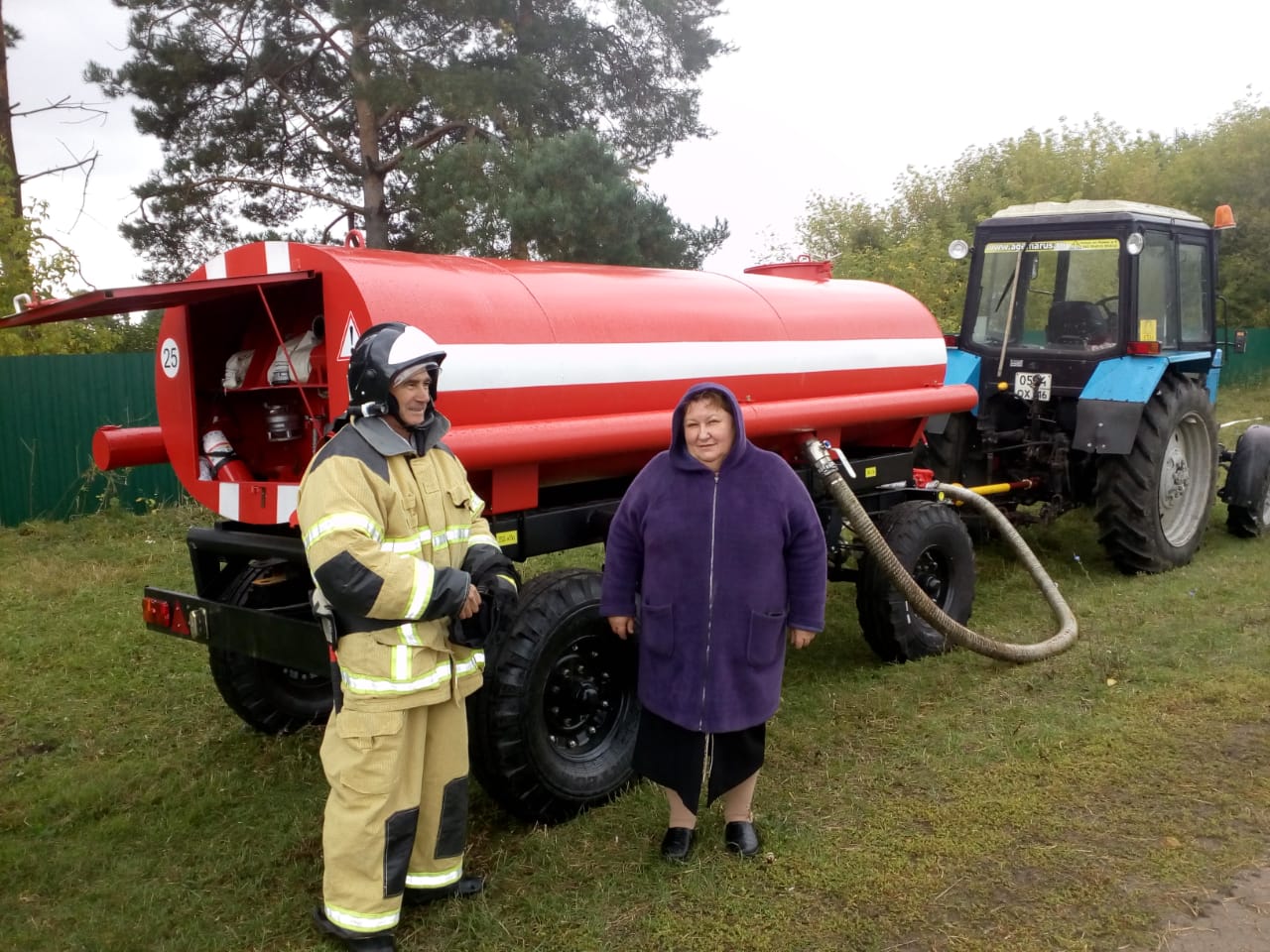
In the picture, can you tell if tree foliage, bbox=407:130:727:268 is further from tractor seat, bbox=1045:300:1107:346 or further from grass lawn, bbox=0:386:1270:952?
grass lawn, bbox=0:386:1270:952

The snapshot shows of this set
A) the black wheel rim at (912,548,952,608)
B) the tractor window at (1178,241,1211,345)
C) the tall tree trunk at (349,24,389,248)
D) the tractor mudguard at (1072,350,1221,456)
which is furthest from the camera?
the tall tree trunk at (349,24,389,248)

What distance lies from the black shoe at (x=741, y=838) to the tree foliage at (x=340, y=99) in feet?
32.8

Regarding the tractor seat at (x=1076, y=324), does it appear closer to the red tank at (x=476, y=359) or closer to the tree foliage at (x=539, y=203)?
the red tank at (x=476, y=359)

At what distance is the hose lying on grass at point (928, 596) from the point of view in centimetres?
461

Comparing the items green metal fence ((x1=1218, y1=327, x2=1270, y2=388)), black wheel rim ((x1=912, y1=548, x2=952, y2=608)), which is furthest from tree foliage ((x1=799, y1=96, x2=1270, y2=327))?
black wheel rim ((x1=912, y1=548, x2=952, y2=608))

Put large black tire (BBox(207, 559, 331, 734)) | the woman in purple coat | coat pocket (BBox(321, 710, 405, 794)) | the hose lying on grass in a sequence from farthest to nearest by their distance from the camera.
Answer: the hose lying on grass, large black tire (BBox(207, 559, 331, 734)), the woman in purple coat, coat pocket (BBox(321, 710, 405, 794))

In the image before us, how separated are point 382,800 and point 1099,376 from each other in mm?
5639

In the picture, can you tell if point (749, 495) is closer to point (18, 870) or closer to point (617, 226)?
point (18, 870)

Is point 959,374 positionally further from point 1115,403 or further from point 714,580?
point 714,580

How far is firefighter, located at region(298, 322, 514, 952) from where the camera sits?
2.71 m

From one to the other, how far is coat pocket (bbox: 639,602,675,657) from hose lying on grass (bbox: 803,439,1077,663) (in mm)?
1601

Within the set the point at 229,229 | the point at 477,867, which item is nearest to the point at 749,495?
A: the point at 477,867

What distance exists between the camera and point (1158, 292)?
7.05 metres

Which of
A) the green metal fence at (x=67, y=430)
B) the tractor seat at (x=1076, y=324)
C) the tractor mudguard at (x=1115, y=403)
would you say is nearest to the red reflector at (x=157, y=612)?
the tractor mudguard at (x=1115, y=403)
